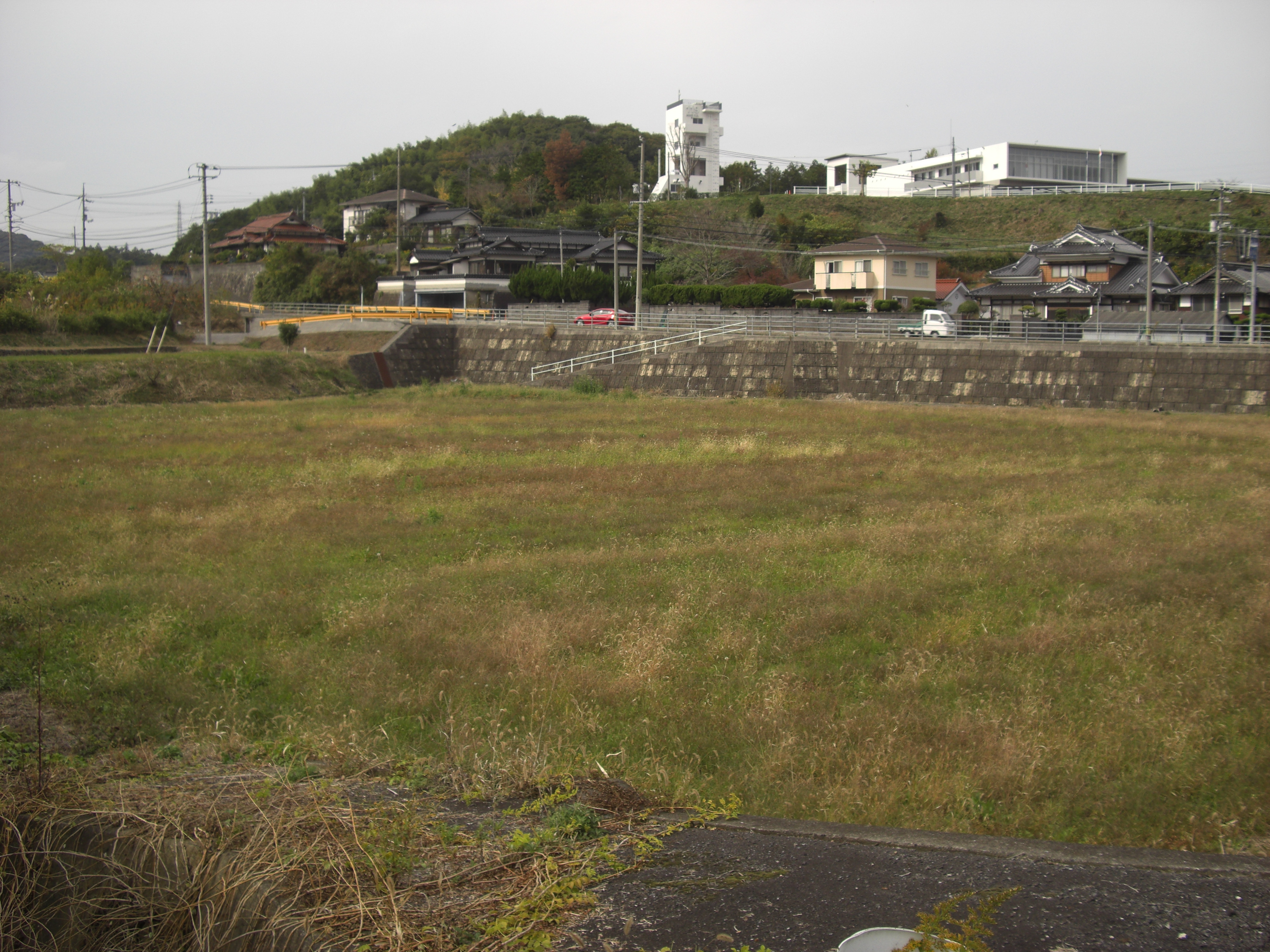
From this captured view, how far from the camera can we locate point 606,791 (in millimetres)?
4242

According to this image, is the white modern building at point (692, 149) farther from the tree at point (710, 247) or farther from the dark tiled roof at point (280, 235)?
the dark tiled roof at point (280, 235)

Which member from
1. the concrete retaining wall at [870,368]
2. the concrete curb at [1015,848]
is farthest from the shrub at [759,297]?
the concrete curb at [1015,848]

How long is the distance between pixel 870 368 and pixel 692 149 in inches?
2703

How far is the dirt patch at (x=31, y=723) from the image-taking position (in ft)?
17.6

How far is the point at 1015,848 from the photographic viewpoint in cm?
370

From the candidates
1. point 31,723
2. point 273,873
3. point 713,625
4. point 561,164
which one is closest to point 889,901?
point 273,873

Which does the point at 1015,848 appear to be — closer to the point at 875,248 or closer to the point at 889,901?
the point at 889,901

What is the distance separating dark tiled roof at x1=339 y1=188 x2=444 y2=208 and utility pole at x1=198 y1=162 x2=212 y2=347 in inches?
971

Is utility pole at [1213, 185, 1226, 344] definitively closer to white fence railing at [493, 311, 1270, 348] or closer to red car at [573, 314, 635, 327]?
white fence railing at [493, 311, 1270, 348]

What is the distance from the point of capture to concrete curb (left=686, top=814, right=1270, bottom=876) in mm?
3525

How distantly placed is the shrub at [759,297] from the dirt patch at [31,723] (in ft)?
144

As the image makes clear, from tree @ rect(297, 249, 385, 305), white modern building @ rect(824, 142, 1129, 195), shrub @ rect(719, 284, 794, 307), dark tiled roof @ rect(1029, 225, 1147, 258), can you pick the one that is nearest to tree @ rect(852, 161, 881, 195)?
white modern building @ rect(824, 142, 1129, 195)

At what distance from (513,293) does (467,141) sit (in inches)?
2099

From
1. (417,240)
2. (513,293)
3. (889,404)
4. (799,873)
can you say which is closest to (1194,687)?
(799,873)
